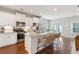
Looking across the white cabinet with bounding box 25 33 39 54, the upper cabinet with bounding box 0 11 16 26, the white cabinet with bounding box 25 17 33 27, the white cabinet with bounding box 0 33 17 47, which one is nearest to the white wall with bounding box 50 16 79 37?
the white cabinet with bounding box 25 17 33 27

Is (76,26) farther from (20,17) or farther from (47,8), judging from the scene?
(20,17)

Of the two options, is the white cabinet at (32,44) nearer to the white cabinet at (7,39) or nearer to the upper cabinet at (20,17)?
the white cabinet at (7,39)

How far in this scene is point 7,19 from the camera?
264 inches

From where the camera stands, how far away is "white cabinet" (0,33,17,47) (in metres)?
5.70

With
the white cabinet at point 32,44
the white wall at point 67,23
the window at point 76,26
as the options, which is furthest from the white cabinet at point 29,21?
the window at point 76,26

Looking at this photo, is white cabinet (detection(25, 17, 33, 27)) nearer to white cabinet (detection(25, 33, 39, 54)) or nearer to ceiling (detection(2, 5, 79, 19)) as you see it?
ceiling (detection(2, 5, 79, 19))

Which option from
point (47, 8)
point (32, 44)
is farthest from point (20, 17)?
point (32, 44)

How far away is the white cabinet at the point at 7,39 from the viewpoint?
5696mm

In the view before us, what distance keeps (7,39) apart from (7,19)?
1.40m
